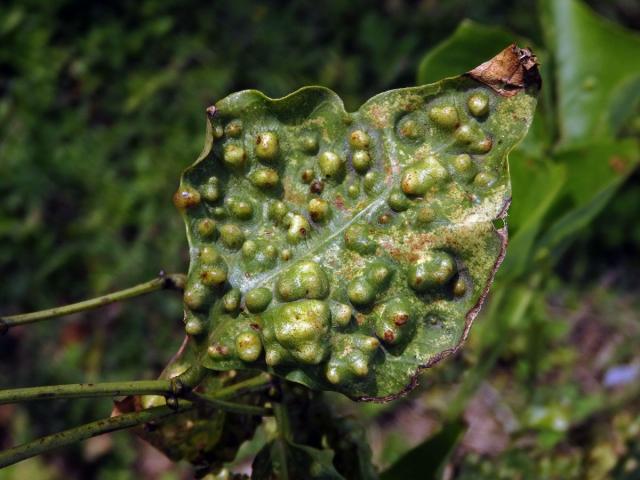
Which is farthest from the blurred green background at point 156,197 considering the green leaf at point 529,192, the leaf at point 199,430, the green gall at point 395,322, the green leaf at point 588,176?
the green gall at point 395,322

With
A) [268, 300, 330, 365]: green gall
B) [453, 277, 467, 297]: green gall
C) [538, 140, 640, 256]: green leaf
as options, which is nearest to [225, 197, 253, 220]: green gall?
[268, 300, 330, 365]: green gall

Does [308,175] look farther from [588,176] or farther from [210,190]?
[588,176]

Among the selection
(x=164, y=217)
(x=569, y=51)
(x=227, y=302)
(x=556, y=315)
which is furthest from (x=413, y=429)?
(x=227, y=302)

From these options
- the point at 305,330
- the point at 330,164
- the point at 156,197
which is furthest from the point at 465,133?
the point at 156,197

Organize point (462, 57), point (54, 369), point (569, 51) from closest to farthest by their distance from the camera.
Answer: point (462, 57)
point (569, 51)
point (54, 369)

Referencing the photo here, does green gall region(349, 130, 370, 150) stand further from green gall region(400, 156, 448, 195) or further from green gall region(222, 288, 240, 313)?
green gall region(222, 288, 240, 313)

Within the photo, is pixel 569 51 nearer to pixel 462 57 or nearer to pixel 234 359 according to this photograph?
pixel 462 57
